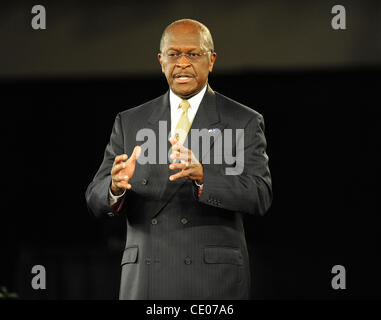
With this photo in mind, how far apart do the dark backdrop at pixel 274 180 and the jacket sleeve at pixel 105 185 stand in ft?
6.88

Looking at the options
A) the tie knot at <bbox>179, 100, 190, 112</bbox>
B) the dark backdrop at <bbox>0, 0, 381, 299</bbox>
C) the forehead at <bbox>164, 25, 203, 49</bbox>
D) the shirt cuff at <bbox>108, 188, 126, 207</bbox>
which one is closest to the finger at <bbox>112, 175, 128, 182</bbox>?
the shirt cuff at <bbox>108, 188, 126, 207</bbox>

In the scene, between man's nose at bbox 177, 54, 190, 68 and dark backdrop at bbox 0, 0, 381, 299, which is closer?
man's nose at bbox 177, 54, 190, 68

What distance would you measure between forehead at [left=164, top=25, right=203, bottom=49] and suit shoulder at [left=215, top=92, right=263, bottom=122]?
0.21 meters

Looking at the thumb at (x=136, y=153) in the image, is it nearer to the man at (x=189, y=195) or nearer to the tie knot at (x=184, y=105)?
the man at (x=189, y=195)

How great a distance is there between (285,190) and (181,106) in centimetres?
234

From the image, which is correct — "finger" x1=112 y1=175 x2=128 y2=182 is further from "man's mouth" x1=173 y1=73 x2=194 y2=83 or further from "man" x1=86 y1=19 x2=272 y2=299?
"man's mouth" x1=173 y1=73 x2=194 y2=83

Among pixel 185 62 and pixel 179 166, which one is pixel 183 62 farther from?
pixel 179 166

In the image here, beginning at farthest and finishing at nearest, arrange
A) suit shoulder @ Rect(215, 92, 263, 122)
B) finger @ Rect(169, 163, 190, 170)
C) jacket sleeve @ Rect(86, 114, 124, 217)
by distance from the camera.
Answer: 1. suit shoulder @ Rect(215, 92, 263, 122)
2. jacket sleeve @ Rect(86, 114, 124, 217)
3. finger @ Rect(169, 163, 190, 170)

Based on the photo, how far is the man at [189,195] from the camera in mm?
2207

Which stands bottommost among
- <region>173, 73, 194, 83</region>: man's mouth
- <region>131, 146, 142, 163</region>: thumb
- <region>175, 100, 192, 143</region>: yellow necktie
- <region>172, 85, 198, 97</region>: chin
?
<region>131, 146, 142, 163</region>: thumb

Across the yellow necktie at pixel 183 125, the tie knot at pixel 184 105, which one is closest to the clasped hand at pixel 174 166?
the yellow necktie at pixel 183 125

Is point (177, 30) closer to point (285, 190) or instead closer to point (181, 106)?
point (181, 106)

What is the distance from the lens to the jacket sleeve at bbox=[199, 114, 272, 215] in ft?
7.03
